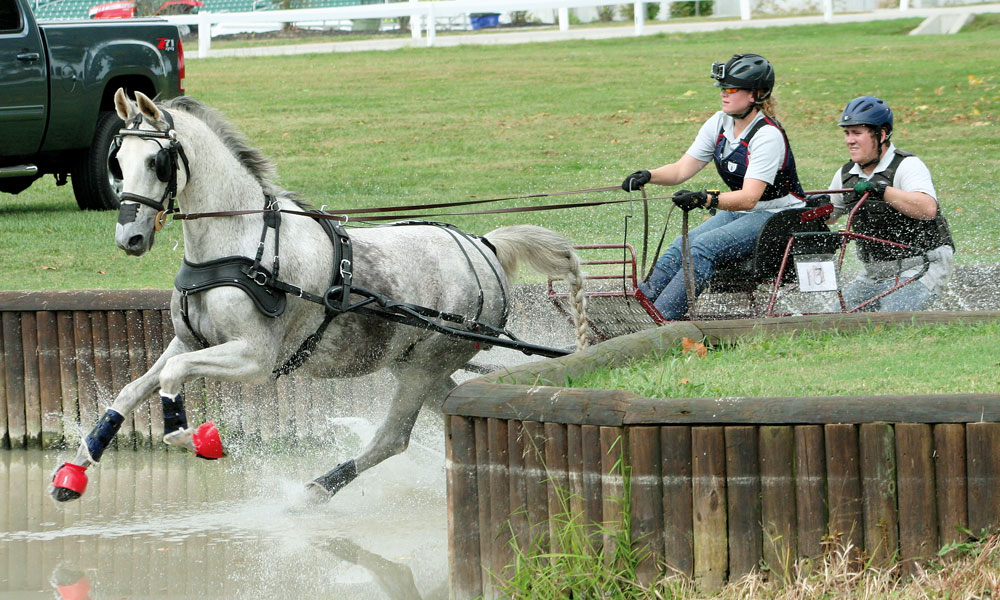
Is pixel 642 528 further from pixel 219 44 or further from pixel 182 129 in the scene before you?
pixel 219 44

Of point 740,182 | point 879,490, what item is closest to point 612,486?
point 879,490

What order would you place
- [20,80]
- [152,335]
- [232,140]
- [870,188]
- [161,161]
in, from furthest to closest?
1. [20,80]
2. [152,335]
3. [870,188]
4. [232,140]
5. [161,161]

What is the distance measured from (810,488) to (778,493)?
4.1 inches

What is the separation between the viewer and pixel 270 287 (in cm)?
582

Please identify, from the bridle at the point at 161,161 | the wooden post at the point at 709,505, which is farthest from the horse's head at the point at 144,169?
the wooden post at the point at 709,505

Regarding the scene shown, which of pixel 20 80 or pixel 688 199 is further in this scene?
pixel 20 80

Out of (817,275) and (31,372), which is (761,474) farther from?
(31,372)

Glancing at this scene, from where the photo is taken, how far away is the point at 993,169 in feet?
48.0

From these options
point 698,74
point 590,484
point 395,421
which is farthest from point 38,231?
point 698,74

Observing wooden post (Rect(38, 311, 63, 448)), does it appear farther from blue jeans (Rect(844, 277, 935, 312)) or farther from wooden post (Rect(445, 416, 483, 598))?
blue jeans (Rect(844, 277, 935, 312))

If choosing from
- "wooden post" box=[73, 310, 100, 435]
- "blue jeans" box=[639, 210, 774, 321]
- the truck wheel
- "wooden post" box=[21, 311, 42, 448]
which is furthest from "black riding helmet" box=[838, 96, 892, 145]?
the truck wheel

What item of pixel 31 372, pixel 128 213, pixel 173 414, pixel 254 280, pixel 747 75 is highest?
pixel 747 75

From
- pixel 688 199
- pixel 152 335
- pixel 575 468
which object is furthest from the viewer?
pixel 152 335

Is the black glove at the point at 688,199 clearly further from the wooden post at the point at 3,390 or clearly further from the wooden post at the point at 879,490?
the wooden post at the point at 3,390
